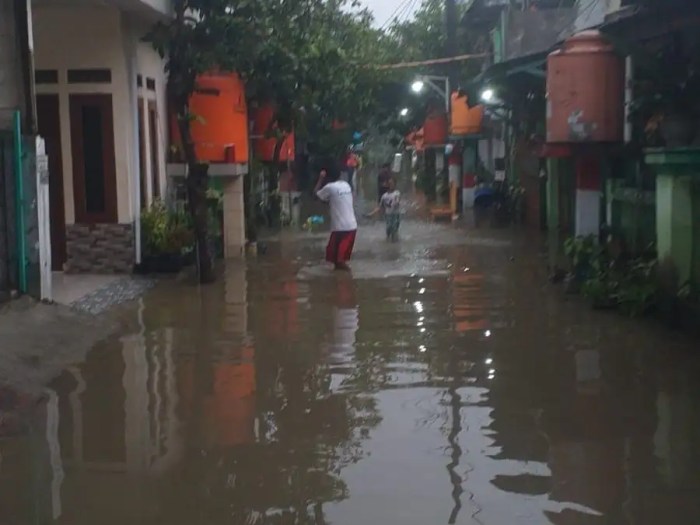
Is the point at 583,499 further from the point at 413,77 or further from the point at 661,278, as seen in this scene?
the point at 413,77

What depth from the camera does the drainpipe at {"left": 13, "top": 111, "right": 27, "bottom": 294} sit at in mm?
10336

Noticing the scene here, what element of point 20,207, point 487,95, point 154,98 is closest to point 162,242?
point 154,98

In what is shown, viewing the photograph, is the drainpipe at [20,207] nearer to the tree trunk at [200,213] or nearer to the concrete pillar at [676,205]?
the tree trunk at [200,213]

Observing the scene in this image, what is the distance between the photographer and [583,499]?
5.66 metres

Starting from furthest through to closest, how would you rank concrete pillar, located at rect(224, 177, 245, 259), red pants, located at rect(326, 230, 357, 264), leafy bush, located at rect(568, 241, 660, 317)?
concrete pillar, located at rect(224, 177, 245, 259)
red pants, located at rect(326, 230, 357, 264)
leafy bush, located at rect(568, 241, 660, 317)

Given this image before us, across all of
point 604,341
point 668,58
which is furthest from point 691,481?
point 668,58

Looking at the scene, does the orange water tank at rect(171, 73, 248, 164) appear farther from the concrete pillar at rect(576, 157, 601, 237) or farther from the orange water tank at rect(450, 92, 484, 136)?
the orange water tank at rect(450, 92, 484, 136)

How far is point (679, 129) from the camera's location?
415 inches

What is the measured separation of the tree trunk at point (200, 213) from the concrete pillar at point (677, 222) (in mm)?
5740

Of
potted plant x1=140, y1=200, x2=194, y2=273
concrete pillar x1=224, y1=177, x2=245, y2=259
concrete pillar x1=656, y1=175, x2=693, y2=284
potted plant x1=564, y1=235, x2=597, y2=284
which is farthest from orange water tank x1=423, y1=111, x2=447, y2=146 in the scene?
concrete pillar x1=656, y1=175, x2=693, y2=284

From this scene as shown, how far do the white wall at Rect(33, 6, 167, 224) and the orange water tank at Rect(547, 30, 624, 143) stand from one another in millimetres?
5726

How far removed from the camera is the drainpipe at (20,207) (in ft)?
33.9

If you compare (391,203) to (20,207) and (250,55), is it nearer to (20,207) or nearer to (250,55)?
(250,55)

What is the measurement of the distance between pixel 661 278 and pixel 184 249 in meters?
6.77
